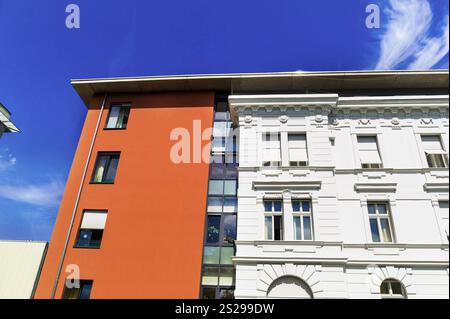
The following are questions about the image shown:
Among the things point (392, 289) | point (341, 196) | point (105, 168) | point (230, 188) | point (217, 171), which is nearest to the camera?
point (392, 289)

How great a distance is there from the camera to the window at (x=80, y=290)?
30.9 feet

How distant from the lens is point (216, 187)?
1076 cm

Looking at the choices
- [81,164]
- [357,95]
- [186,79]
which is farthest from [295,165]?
[81,164]

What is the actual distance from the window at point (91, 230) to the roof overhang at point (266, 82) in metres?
5.54

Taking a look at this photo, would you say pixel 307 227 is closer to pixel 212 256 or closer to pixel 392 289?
pixel 392 289

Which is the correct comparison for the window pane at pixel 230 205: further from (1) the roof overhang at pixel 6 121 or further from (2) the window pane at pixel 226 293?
(1) the roof overhang at pixel 6 121

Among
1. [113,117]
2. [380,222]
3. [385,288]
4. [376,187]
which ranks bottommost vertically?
[385,288]

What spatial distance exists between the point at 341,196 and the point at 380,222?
4.30 ft

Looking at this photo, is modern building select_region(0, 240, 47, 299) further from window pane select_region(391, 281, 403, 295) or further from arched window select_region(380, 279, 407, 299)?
window pane select_region(391, 281, 403, 295)

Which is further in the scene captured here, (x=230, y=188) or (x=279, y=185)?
(x=230, y=188)

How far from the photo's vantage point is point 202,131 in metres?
11.8

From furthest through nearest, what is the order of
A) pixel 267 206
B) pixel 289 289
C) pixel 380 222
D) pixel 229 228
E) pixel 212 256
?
pixel 229 228 → pixel 212 256 → pixel 267 206 → pixel 380 222 → pixel 289 289

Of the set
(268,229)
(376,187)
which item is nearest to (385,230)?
(376,187)

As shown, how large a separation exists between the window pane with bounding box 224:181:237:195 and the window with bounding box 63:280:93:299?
5.27 metres
